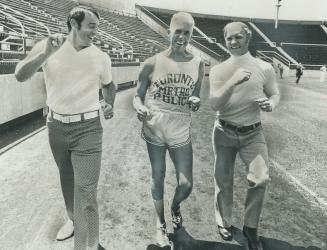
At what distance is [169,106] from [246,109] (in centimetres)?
81

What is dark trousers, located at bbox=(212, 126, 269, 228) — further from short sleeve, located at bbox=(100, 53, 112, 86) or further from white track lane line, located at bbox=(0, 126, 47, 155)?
white track lane line, located at bbox=(0, 126, 47, 155)

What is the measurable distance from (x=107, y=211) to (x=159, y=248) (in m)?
1.07

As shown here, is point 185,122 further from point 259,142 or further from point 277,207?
point 277,207

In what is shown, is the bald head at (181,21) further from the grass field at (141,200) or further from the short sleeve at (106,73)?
the grass field at (141,200)

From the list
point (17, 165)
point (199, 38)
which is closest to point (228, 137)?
point (17, 165)

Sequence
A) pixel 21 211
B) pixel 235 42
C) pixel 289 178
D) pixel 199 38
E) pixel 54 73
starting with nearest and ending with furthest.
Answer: pixel 54 73 → pixel 235 42 → pixel 21 211 → pixel 289 178 → pixel 199 38

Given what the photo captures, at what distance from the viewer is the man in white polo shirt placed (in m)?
3.30

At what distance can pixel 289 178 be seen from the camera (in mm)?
6363

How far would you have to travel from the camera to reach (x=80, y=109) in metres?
3.39

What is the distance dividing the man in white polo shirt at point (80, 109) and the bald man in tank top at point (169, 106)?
564 mm

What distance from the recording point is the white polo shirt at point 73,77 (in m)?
3.31

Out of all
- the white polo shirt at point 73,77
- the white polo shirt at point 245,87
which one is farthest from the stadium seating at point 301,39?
the white polo shirt at point 73,77

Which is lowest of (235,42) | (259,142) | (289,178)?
(289,178)

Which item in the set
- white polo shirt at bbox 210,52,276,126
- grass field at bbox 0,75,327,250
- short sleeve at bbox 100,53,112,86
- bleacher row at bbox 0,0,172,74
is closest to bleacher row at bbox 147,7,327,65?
bleacher row at bbox 0,0,172,74
